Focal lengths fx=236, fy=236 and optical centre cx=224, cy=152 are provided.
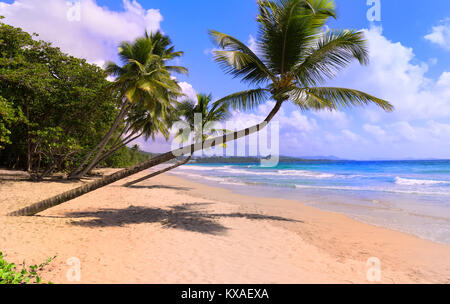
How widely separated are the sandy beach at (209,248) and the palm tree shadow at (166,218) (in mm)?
25

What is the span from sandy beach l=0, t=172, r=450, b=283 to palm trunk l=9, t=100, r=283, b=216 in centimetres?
32

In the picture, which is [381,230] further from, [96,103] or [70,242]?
[96,103]

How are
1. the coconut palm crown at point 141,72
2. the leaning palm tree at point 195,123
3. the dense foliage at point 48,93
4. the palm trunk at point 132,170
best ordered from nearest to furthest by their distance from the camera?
the palm trunk at point 132,170 < the dense foliage at point 48,93 < the coconut palm crown at point 141,72 < the leaning palm tree at point 195,123

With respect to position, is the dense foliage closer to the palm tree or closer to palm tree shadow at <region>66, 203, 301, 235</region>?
the palm tree

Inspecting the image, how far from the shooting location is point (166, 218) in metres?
6.58

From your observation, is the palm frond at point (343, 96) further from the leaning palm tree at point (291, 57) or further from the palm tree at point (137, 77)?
the palm tree at point (137, 77)

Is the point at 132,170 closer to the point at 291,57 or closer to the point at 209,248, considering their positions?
the point at 209,248

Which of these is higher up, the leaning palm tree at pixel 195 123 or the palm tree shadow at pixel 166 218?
the leaning palm tree at pixel 195 123

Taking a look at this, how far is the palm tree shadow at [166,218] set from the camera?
18.7 feet

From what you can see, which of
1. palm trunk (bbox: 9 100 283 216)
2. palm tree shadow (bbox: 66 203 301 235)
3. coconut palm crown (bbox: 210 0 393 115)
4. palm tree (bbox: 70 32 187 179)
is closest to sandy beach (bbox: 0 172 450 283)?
palm tree shadow (bbox: 66 203 301 235)

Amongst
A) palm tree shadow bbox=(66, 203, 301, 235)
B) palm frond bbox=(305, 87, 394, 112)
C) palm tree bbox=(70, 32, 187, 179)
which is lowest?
palm tree shadow bbox=(66, 203, 301, 235)

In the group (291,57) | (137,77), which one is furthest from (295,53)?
(137,77)

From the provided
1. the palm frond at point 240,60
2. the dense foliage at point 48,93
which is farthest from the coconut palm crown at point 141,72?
the palm frond at point 240,60

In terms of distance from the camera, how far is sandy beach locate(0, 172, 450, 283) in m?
3.34
